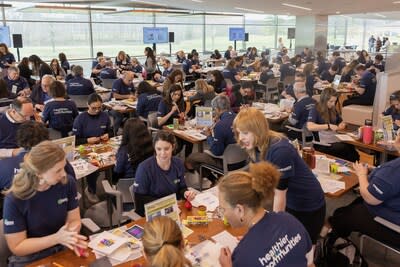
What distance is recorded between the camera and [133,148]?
3.77 m

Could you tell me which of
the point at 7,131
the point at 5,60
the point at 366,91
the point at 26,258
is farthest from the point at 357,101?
the point at 5,60

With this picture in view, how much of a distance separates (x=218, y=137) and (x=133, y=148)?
126 cm

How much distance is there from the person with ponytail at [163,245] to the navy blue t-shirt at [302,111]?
4.38m

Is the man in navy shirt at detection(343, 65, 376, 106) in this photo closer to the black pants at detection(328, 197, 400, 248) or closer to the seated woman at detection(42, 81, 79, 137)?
the black pants at detection(328, 197, 400, 248)

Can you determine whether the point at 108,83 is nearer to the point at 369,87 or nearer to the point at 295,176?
the point at 369,87

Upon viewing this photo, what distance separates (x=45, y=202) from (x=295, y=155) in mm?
1721

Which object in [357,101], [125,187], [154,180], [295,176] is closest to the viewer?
[295,176]

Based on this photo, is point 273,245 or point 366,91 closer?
point 273,245

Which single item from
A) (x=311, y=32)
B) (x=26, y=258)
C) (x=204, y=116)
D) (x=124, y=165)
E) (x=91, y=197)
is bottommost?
(x=91, y=197)

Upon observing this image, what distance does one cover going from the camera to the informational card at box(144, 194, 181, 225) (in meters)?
2.42

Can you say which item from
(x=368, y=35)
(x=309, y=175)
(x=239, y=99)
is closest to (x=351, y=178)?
(x=309, y=175)

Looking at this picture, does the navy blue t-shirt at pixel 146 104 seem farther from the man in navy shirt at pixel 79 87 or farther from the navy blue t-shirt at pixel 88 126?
the man in navy shirt at pixel 79 87

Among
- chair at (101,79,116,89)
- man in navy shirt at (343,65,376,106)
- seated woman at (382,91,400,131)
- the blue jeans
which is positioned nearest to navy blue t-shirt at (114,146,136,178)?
the blue jeans

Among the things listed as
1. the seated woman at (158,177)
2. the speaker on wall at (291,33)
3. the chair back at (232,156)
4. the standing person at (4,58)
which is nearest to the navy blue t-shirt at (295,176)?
the seated woman at (158,177)
